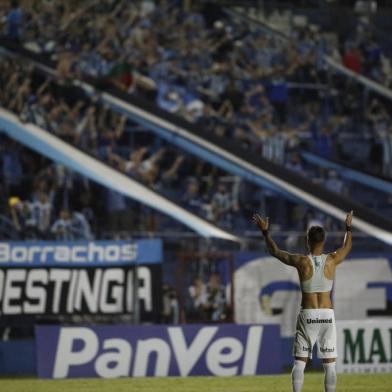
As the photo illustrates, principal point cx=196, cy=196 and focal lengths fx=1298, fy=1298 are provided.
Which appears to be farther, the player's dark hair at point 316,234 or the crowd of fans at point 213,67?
the crowd of fans at point 213,67

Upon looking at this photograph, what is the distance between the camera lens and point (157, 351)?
68.3ft

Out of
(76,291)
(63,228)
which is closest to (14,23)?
(63,228)

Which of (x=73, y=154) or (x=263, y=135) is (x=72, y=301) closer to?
(x=73, y=154)

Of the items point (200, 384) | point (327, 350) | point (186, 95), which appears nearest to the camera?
point (327, 350)

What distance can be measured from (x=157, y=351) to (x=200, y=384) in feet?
6.14

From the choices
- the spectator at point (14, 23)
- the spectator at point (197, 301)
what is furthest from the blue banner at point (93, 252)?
the spectator at point (14, 23)

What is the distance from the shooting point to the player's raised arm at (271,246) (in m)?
14.1

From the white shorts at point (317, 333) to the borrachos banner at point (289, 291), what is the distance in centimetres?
792

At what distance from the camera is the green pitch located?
18156mm

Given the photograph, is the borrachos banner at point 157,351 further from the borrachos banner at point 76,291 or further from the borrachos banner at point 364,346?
the borrachos banner at point 76,291

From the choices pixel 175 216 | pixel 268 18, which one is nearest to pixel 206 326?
pixel 175 216

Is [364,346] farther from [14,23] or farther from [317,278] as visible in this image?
[14,23]

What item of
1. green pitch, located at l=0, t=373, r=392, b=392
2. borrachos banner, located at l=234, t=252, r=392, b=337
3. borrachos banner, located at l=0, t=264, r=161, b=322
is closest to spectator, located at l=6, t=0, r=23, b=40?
borrachos banner, located at l=0, t=264, r=161, b=322

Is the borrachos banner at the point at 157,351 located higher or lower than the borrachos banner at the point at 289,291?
lower
